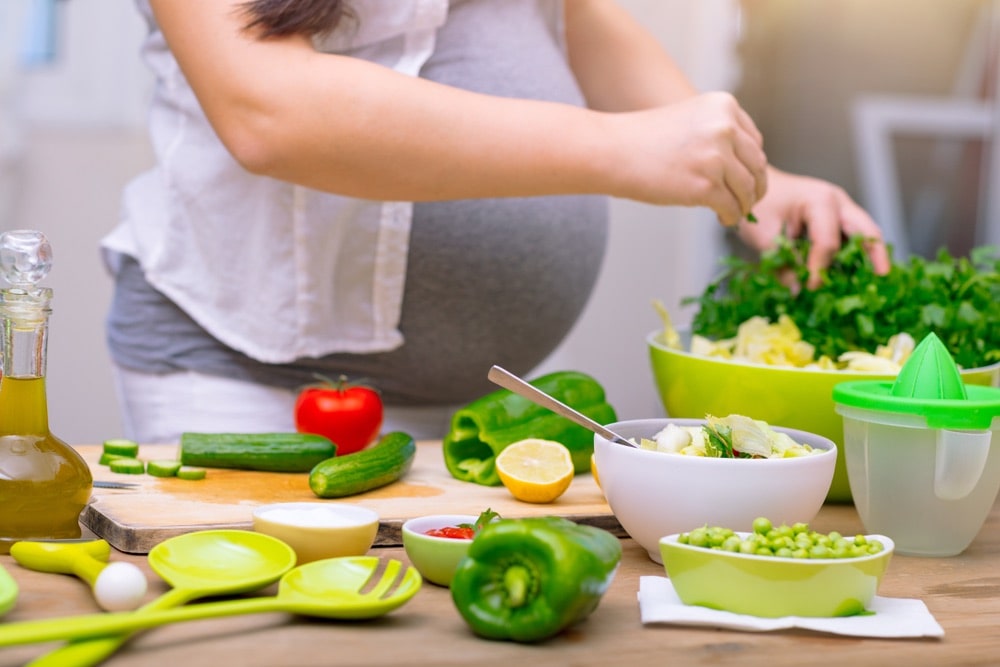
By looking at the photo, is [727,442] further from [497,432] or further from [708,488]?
[497,432]

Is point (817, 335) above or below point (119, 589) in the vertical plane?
above

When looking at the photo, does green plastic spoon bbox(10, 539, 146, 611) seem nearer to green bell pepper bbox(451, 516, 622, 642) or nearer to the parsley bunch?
green bell pepper bbox(451, 516, 622, 642)

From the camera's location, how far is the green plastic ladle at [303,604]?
66cm

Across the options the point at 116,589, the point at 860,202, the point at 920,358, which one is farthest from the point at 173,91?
the point at 860,202

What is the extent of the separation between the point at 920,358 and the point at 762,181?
37cm

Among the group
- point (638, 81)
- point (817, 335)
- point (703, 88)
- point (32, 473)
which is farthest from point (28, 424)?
point (703, 88)

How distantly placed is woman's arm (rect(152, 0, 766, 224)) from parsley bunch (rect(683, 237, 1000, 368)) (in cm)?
20

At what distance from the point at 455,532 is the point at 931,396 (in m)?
→ 0.45

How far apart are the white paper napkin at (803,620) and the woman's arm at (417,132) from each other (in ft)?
1.83

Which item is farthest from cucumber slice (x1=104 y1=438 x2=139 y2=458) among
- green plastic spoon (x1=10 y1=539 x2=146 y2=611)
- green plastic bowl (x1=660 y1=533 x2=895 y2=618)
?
green plastic bowl (x1=660 y1=533 x2=895 y2=618)

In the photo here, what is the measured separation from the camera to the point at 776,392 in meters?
1.19

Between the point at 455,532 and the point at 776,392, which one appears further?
the point at 776,392

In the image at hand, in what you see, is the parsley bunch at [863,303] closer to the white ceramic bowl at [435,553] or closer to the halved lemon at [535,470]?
the halved lemon at [535,470]

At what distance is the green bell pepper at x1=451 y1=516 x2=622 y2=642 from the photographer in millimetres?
713
